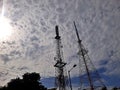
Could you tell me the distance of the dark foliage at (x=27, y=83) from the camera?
195 feet

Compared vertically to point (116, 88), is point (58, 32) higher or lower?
higher

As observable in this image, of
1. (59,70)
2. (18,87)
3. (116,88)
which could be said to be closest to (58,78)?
(59,70)

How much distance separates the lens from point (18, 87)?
59344 millimetres

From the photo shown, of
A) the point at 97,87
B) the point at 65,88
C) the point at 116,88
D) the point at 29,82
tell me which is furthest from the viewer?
the point at 116,88

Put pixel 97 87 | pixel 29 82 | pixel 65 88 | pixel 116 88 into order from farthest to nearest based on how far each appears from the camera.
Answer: pixel 116 88
pixel 97 87
pixel 29 82
pixel 65 88

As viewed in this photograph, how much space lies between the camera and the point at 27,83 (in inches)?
2389

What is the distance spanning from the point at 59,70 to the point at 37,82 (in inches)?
305

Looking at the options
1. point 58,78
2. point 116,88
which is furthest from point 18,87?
point 116,88

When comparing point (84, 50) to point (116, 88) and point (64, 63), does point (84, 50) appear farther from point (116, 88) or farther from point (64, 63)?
point (116, 88)

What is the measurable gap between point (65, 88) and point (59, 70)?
6708 mm

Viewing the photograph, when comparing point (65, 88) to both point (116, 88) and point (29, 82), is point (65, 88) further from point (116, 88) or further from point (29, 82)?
point (116, 88)

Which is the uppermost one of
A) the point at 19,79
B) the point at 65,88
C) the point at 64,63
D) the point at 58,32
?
the point at 58,32

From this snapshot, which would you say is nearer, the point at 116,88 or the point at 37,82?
the point at 37,82

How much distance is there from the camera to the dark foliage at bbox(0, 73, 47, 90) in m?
59.5
